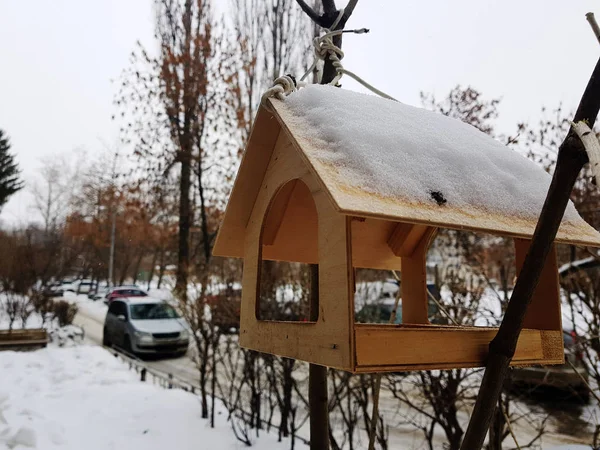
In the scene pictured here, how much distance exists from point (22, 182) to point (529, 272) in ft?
103

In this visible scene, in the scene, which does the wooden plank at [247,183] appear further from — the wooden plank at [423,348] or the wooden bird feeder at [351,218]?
the wooden plank at [423,348]

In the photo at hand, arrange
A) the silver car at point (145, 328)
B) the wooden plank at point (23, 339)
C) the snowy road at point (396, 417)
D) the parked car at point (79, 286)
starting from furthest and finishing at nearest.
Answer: the parked car at point (79, 286) < the silver car at point (145, 328) < the wooden plank at point (23, 339) < the snowy road at point (396, 417)

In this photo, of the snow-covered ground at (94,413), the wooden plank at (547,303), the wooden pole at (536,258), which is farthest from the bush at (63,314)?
the wooden pole at (536,258)

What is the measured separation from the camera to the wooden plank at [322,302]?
103 centimetres

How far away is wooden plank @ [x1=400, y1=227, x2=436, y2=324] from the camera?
193 cm

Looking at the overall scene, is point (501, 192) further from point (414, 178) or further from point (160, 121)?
point (160, 121)

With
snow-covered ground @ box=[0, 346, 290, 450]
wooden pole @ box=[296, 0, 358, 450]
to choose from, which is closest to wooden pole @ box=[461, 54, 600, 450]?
Result: wooden pole @ box=[296, 0, 358, 450]

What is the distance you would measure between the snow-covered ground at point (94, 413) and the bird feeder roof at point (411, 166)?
406 cm

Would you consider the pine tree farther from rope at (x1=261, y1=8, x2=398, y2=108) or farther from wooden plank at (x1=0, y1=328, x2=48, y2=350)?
rope at (x1=261, y1=8, x2=398, y2=108)

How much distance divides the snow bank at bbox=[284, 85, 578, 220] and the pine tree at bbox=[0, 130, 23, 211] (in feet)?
92.0

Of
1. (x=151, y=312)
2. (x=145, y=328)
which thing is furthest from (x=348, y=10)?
(x=151, y=312)

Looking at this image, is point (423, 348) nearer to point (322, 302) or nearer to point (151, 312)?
point (322, 302)

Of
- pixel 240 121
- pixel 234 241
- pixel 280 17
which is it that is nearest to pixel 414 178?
pixel 234 241

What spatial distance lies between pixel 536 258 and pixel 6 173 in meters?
30.9
